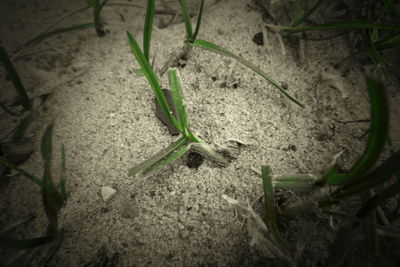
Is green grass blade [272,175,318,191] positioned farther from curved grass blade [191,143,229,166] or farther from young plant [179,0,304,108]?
young plant [179,0,304,108]

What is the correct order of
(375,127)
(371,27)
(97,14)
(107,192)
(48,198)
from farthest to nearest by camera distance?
(97,14)
(371,27)
(107,192)
(48,198)
(375,127)

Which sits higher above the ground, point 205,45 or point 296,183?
point 205,45

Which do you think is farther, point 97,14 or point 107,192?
point 97,14

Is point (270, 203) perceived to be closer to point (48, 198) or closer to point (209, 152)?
point (209, 152)

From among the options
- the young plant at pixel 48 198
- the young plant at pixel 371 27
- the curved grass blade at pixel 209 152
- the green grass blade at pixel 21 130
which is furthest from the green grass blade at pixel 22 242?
the young plant at pixel 371 27

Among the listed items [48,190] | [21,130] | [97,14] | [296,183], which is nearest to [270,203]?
[296,183]
